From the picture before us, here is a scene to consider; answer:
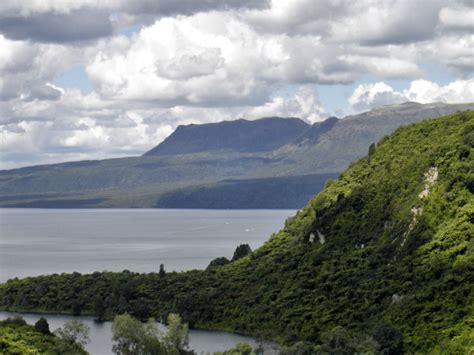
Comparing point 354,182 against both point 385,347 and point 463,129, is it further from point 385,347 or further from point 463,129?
point 385,347

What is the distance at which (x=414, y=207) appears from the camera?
490ft

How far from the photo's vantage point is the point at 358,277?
479 ft

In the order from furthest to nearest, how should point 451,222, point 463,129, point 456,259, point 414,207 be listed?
point 463,129 < point 414,207 < point 451,222 < point 456,259

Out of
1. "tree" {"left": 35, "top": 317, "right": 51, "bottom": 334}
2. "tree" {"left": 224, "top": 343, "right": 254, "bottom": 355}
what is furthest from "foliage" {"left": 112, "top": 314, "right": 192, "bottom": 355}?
"tree" {"left": 35, "top": 317, "right": 51, "bottom": 334}

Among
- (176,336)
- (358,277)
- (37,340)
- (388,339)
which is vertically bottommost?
(388,339)

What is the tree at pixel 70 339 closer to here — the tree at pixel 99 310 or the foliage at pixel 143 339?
the foliage at pixel 143 339

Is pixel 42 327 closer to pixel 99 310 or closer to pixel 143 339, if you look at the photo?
pixel 143 339

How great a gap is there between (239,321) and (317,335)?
77.5 feet

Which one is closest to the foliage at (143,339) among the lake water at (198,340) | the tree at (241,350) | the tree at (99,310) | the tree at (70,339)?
the tree at (70,339)

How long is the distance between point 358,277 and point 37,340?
5415cm

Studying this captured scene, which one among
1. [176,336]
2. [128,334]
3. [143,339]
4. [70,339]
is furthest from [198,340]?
[143,339]

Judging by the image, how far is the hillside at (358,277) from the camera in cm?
12062

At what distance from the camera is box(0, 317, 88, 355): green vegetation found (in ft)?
354

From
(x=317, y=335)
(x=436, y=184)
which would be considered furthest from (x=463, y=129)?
(x=317, y=335)
